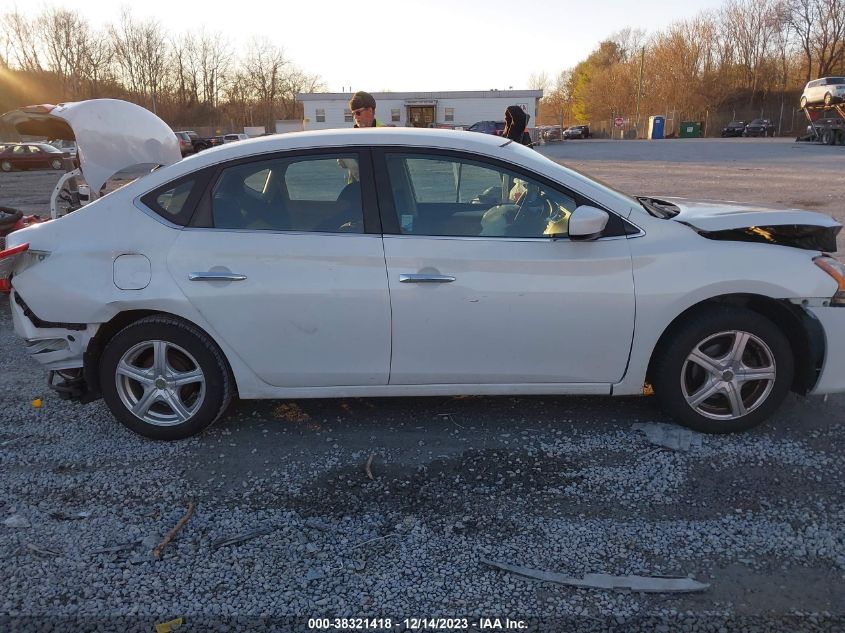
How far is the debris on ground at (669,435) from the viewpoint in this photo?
346cm

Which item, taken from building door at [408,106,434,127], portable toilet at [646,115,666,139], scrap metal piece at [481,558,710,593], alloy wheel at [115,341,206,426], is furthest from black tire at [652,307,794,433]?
portable toilet at [646,115,666,139]

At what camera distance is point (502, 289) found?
10.8 ft

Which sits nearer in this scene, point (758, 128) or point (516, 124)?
point (516, 124)

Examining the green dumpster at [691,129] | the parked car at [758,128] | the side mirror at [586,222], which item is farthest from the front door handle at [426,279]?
the green dumpster at [691,129]

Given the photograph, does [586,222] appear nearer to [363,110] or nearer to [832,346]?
[832,346]

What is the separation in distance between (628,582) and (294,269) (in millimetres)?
2188

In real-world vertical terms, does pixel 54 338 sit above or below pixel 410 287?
below

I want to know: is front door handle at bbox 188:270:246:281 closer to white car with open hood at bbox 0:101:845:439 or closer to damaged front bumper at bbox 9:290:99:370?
white car with open hood at bbox 0:101:845:439

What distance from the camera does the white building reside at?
61188mm

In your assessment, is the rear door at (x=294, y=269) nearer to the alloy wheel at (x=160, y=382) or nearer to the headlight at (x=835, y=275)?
the alloy wheel at (x=160, y=382)

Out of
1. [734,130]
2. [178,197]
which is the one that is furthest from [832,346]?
[734,130]

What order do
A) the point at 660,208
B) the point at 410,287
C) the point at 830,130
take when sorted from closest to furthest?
1. the point at 410,287
2. the point at 660,208
3. the point at 830,130

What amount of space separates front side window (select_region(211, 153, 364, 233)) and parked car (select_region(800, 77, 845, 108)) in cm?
3997

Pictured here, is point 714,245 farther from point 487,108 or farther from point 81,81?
point 81,81
